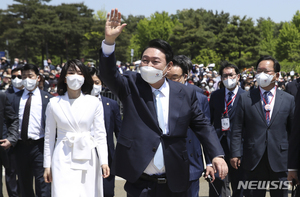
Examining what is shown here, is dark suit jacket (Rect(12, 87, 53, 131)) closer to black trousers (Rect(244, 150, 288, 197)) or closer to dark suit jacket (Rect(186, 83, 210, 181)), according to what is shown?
dark suit jacket (Rect(186, 83, 210, 181))

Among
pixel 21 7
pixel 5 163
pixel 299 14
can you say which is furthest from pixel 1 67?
pixel 299 14

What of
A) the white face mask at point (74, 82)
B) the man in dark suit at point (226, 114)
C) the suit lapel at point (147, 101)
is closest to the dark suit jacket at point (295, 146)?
the suit lapel at point (147, 101)

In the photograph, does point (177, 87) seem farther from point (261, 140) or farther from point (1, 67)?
point (1, 67)

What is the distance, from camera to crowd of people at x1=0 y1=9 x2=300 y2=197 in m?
3.23

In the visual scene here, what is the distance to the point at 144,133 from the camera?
3207 mm

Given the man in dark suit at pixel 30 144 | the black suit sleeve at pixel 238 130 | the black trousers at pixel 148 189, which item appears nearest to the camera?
the black trousers at pixel 148 189

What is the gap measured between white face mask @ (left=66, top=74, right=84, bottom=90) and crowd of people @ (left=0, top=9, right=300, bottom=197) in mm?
13

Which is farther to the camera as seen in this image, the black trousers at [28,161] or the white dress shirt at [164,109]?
the black trousers at [28,161]

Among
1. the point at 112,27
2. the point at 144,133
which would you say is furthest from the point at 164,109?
the point at 112,27

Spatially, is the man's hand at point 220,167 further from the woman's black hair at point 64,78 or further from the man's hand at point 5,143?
the man's hand at point 5,143

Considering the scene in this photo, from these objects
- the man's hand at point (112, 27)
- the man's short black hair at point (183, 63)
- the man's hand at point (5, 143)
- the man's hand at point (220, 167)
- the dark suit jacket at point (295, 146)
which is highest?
the man's hand at point (112, 27)

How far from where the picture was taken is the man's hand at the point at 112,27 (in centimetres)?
302

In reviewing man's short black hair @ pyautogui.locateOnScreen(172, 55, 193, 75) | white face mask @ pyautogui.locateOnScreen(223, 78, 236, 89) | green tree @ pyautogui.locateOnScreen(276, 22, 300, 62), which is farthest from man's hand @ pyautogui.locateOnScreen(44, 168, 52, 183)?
green tree @ pyautogui.locateOnScreen(276, 22, 300, 62)

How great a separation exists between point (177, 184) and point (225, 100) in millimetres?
3420
